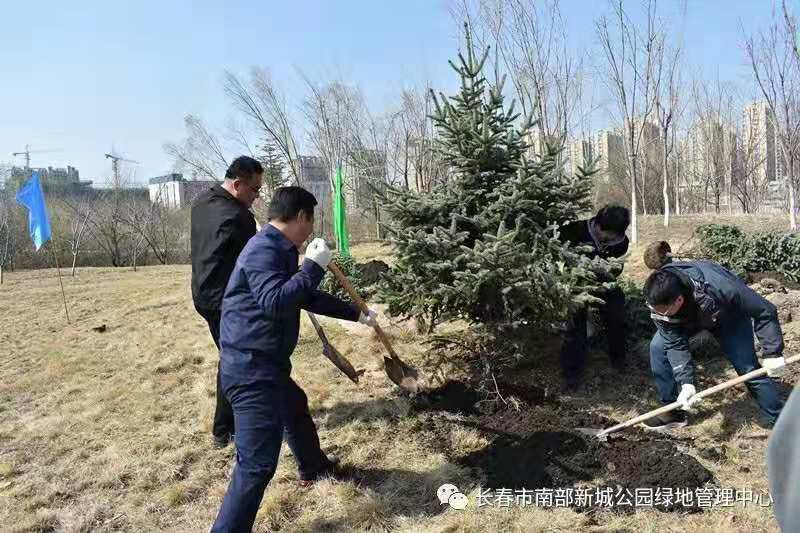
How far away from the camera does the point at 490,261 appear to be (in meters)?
3.74

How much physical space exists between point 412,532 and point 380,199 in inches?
97.0

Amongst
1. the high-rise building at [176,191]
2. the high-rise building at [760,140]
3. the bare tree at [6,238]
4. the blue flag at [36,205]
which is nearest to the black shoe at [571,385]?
the blue flag at [36,205]

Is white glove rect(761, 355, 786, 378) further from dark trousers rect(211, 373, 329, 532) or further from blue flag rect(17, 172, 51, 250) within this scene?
blue flag rect(17, 172, 51, 250)

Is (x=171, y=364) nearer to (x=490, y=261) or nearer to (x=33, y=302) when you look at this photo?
(x=490, y=261)

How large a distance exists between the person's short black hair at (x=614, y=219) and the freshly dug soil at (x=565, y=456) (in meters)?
1.42

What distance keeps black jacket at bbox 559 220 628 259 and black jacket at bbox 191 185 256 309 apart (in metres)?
2.44

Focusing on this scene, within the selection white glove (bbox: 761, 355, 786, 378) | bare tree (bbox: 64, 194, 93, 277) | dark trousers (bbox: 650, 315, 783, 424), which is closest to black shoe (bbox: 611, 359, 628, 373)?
dark trousers (bbox: 650, 315, 783, 424)

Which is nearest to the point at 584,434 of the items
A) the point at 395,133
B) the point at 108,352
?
the point at 108,352

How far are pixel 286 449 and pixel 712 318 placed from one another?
2.94 metres

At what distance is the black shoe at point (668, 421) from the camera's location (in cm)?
391

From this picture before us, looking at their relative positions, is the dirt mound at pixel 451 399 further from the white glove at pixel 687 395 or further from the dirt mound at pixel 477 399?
the white glove at pixel 687 395

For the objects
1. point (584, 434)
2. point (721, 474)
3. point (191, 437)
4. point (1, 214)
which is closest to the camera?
point (721, 474)

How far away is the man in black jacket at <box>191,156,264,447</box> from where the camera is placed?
3.60m

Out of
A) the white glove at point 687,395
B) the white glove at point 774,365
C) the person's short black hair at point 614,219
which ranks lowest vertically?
the white glove at point 687,395
